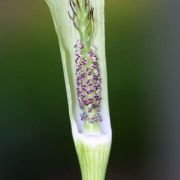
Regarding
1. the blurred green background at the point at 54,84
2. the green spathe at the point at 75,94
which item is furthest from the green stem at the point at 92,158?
the blurred green background at the point at 54,84

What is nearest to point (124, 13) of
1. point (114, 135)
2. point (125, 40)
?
point (125, 40)

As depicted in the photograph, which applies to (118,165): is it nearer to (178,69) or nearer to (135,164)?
(135,164)

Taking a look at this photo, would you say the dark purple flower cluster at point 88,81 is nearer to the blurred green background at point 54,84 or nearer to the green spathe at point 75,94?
the green spathe at point 75,94

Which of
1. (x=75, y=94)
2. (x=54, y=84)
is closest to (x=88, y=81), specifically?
(x=75, y=94)

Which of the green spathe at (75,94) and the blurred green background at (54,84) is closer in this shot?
the green spathe at (75,94)

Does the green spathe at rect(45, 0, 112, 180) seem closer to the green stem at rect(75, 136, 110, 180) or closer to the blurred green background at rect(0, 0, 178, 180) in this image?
the green stem at rect(75, 136, 110, 180)

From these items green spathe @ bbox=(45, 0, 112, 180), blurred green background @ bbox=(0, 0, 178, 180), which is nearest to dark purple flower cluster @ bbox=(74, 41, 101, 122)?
green spathe @ bbox=(45, 0, 112, 180)

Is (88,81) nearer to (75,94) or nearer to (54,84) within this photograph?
(75,94)
